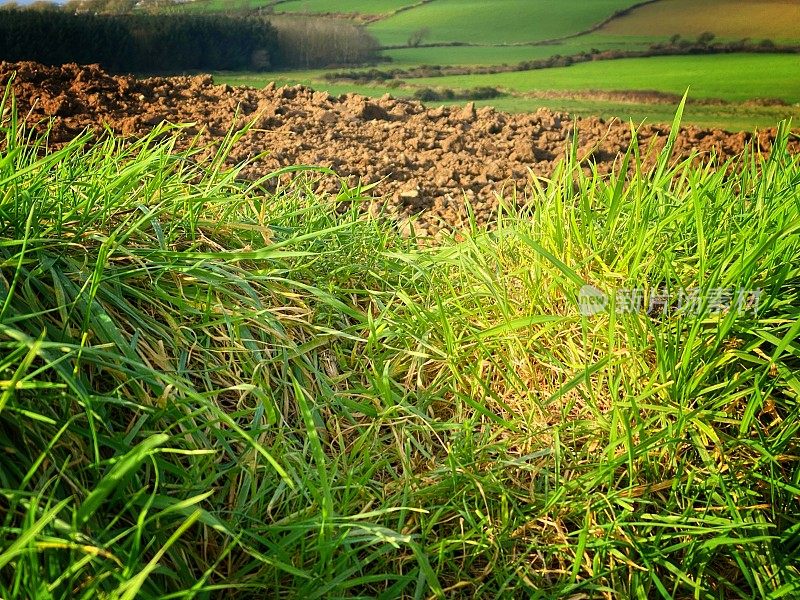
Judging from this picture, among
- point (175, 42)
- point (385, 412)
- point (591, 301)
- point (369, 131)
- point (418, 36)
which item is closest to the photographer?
point (385, 412)

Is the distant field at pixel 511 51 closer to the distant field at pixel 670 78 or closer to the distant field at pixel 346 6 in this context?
the distant field at pixel 670 78

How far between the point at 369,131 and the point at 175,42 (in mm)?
1652

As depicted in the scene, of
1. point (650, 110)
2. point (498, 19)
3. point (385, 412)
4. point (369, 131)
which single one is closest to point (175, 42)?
point (369, 131)

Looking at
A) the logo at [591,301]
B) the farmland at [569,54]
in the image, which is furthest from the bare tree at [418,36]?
the logo at [591,301]

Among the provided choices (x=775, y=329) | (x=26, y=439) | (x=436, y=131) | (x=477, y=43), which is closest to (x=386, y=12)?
(x=477, y=43)

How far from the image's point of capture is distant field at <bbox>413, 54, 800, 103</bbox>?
4898 mm

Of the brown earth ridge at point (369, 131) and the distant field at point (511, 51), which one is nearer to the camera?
the brown earth ridge at point (369, 131)

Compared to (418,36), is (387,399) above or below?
below

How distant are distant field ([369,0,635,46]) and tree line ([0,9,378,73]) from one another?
0.43 meters

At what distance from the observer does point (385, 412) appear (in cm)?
137

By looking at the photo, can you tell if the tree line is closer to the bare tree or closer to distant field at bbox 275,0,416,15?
distant field at bbox 275,0,416,15

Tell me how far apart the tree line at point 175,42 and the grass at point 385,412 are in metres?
3.19

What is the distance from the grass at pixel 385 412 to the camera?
1.10m

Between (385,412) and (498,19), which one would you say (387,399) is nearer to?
(385,412)
